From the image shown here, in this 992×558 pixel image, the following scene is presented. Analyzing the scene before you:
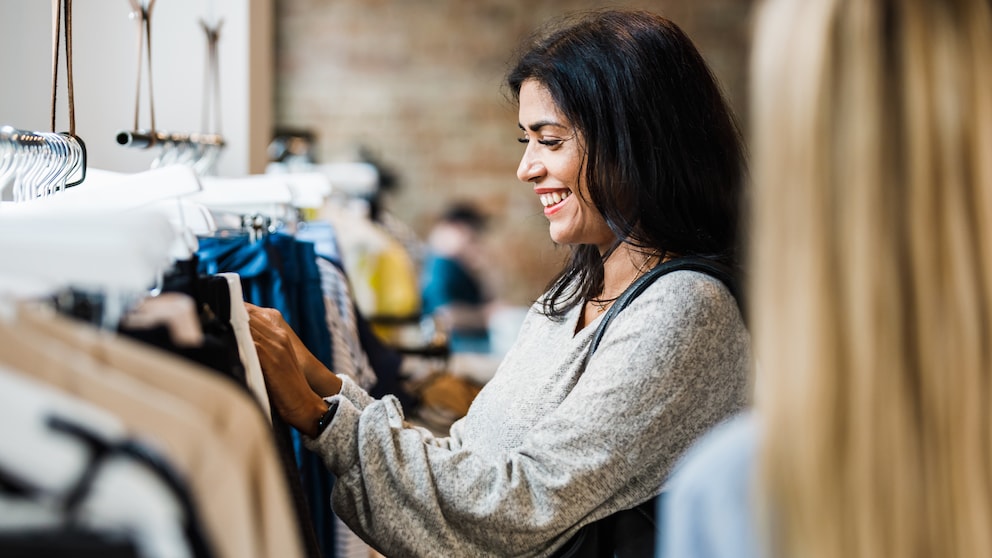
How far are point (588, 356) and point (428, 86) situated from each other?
4.45 m

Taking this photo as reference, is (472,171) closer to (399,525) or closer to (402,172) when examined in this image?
(402,172)

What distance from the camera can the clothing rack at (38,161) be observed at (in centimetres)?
119

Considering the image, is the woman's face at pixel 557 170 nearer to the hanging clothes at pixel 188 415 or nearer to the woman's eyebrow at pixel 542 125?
the woman's eyebrow at pixel 542 125

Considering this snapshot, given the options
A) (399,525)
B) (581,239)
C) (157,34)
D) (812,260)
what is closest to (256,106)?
(157,34)

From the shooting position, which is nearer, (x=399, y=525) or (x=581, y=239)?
(x=399, y=525)

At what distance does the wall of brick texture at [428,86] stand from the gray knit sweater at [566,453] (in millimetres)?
4304

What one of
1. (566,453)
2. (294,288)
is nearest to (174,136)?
(294,288)

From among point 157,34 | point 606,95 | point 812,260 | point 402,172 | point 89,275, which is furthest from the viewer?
point 402,172

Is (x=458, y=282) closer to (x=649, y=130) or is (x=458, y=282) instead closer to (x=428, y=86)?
(x=428, y=86)

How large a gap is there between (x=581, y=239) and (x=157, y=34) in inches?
54.5

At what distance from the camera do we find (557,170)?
4.77 feet

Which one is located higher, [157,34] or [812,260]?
[157,34]

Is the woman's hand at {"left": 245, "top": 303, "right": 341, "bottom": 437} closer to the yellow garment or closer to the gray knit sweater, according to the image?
the gray knit sweater

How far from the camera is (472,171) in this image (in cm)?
574
